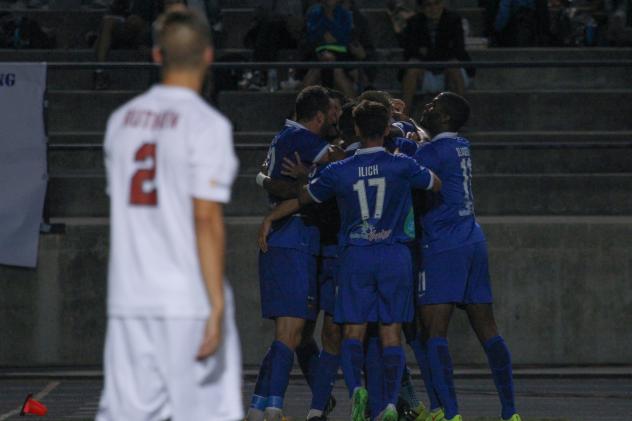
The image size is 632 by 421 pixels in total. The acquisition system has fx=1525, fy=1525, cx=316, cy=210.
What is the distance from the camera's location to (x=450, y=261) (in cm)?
964

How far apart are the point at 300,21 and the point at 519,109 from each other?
277cm

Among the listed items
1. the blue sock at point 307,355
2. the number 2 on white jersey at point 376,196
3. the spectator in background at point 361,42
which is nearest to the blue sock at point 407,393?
the blue sock at point 307,355

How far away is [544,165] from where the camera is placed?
50.5 ft

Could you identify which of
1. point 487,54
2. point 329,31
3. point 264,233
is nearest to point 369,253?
point 264,233

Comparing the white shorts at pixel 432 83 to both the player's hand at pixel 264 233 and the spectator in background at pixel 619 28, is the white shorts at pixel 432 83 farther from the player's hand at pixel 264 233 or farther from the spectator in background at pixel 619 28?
the player's hand at pixel 264 233

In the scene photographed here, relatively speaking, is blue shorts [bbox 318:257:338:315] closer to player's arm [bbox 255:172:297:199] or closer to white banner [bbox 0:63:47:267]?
player's arm [bbox 255:172:297:199]

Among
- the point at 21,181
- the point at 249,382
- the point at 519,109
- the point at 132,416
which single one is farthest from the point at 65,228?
the point at 132,416

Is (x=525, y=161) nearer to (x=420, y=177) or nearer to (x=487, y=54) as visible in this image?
(x=487, y=54)

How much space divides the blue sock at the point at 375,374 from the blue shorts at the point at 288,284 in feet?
1.41

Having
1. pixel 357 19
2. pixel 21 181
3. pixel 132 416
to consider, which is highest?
pixel 357 19

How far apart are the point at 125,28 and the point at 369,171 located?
8.59m

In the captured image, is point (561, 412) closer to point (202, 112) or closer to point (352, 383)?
point (352, 383)

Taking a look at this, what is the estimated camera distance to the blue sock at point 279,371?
31.3 ft

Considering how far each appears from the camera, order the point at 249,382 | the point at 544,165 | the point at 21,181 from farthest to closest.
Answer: the point at 544,165, the point at 21,181, the point at 249,382
